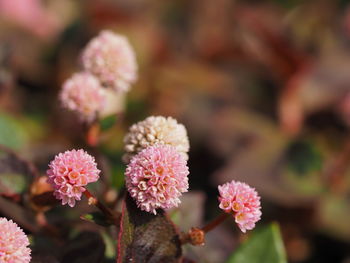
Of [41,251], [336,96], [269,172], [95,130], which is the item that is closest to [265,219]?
[269,172]

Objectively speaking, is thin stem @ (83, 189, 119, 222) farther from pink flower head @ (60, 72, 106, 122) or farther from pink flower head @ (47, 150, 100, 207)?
pink flower head @ (60, 72, 106, 122)

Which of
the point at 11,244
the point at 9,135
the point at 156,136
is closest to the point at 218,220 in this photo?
the point at 156,136

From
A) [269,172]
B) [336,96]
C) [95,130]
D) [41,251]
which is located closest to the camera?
[41,251]

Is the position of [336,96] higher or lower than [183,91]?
lower

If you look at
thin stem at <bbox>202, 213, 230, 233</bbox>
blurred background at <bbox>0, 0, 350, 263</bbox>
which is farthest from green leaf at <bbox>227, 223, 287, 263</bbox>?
blurred background at <bbox>0, 0, 350, 263</bbox>

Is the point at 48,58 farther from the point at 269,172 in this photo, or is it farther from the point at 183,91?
the point at 269,172

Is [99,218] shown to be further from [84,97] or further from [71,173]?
[84,97]
